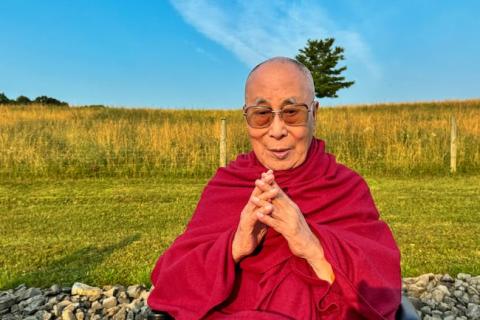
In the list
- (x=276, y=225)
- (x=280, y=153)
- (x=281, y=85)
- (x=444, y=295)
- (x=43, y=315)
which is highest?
(x=281, y=85)

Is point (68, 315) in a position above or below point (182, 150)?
below

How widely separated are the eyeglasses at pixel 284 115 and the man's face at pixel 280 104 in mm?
15

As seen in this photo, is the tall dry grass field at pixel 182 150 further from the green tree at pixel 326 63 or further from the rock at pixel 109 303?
the green tree at pixel 326 63

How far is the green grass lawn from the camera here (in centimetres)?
570

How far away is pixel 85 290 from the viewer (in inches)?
190

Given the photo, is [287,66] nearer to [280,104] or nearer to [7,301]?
[280,104]

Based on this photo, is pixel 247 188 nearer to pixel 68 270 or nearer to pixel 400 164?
pixel 68 270

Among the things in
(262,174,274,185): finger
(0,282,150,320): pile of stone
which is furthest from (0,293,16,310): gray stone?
(262,174,274,185): finger

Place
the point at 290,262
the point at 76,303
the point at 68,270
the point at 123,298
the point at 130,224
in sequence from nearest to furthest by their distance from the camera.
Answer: the point at 290,262 < the point at 76,303 < the point at 123,298 < the point at 68,270 < the point at 130,224

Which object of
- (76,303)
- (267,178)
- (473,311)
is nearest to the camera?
(267,178)

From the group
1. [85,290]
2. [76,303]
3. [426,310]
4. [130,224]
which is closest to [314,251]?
[426,310]

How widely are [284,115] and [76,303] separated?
3.12 m

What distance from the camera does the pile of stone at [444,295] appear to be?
4484mm

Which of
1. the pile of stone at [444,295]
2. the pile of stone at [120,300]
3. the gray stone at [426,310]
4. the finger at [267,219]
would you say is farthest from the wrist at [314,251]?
the gray stone at [426,310]
